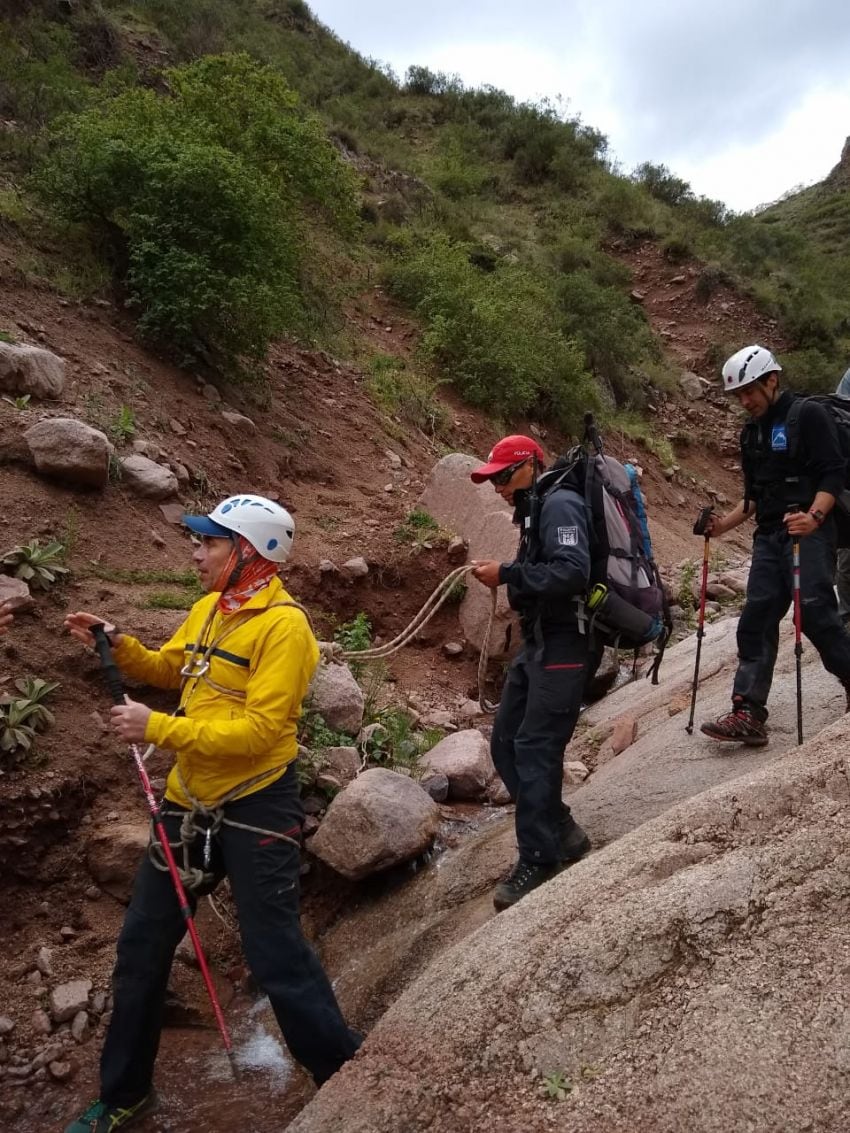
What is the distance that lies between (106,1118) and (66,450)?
4687 millimetres

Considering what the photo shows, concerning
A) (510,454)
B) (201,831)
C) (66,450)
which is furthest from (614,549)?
(66,450)

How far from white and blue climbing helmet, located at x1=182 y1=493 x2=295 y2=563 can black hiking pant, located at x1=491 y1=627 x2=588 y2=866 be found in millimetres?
1333

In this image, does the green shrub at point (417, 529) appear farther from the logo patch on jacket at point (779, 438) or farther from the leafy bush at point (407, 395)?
the logo patch on jacket at point (779, 438)

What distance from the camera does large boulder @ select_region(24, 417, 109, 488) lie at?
6.32 meters

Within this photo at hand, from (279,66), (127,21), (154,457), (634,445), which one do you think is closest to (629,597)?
(154,457)

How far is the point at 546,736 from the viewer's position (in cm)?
369

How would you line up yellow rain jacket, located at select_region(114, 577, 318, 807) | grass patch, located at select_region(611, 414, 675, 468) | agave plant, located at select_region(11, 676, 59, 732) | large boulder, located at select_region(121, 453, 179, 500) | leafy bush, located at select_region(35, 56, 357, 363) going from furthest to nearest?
grass patch, located at select_region(611, 414, 675, 468), leafy bush, located at select_region(35, 56, 357, 363), large boulder, located at select_region(121, 453, 179, 500), agave plant, located at select_region(11, 676, 59, 732), yellow rain jacket, located at select_region(114, 577, 318, 807)

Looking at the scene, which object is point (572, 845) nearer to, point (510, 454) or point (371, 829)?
point (371, 829)

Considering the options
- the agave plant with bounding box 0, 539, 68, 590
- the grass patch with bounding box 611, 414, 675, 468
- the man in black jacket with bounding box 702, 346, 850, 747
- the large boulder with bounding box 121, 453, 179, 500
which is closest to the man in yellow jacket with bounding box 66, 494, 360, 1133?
the agave plant with bounding box 0, 539, 68, 590

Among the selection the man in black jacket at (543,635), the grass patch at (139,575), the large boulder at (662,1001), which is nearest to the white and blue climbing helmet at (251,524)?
the man in black jacket at (543,635)

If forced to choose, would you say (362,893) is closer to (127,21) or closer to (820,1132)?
(820,1132)

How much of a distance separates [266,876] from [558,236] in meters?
25.9

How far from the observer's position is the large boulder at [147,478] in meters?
7.04

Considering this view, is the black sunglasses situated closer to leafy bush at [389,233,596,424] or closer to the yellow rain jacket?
the yellow rain jacket
